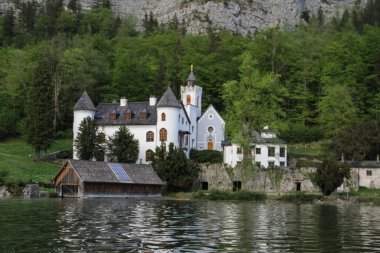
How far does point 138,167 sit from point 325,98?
3534cm

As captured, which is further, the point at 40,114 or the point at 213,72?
the point at 213,72

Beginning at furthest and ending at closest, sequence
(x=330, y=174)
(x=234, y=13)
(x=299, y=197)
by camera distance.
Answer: (x=234, y=13) → (x=330, y=174) → (x=299, y=197)

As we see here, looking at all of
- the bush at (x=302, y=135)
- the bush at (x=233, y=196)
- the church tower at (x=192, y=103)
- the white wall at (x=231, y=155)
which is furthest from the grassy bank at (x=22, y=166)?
the bush at (x=302, y=135)

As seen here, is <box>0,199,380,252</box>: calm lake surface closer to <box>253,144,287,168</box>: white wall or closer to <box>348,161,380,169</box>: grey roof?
<box>348,161,380,169</box>: grey roof

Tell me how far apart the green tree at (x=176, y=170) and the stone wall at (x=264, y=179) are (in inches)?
145

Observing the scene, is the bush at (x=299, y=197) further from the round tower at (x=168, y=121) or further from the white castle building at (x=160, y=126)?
the round tower at (x=168, y=121)

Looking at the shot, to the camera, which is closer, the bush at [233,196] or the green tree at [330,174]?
the bush at [233,196]

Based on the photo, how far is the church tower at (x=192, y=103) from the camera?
88.9 metres

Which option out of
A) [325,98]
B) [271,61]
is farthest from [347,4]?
[325,98]

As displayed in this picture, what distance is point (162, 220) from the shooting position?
33250mm

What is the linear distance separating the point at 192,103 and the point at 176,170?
2352 centimetres

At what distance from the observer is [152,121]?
82.6 m

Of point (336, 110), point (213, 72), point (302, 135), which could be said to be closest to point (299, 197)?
point (336, 110)

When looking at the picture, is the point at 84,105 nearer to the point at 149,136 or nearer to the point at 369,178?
the point at 149,136
